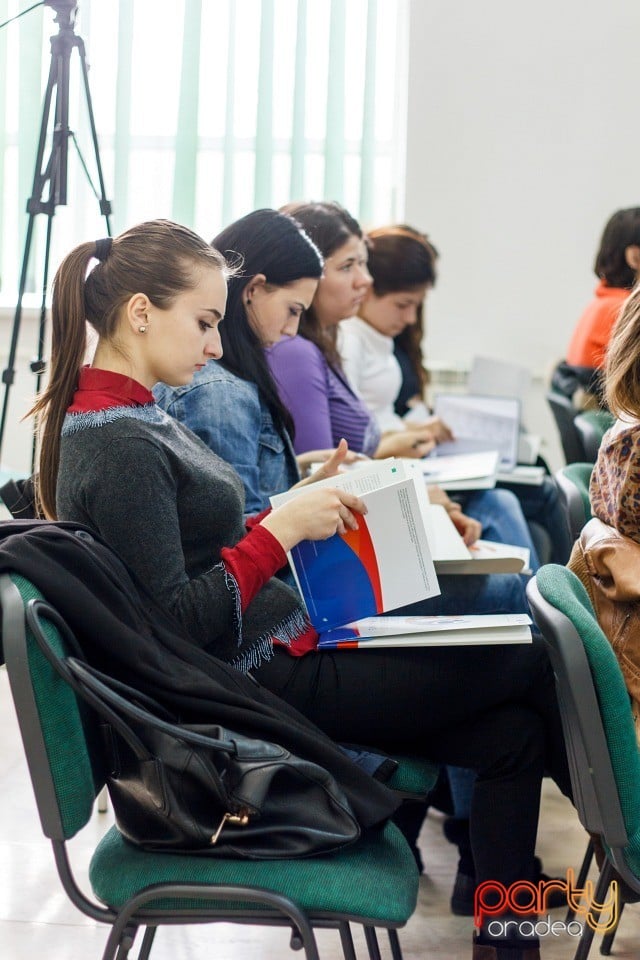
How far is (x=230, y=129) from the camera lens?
14.3ft

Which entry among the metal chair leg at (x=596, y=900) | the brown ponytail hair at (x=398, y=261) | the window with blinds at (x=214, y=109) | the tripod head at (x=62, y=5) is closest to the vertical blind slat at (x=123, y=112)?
the window with blinds at (x=214, y=109)

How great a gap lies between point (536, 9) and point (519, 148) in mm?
536

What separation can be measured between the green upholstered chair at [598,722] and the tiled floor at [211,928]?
1.97ft

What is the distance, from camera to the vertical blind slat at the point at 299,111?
4.30 meters

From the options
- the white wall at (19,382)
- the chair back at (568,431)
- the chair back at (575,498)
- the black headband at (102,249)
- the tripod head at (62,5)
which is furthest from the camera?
the white wall at (19,382)

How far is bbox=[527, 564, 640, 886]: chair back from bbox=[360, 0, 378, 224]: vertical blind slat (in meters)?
3.44

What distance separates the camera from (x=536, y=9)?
4.30m

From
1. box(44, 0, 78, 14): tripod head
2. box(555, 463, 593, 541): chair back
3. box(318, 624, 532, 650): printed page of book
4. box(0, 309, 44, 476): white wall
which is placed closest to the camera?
box(318, 624, 532, 650): printed page of book

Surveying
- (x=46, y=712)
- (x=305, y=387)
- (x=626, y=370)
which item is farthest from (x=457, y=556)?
(x=46, y=712)

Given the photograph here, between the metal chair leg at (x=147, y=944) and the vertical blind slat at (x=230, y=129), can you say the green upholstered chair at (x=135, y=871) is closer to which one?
the metal chair leg at (x=147, y=944)

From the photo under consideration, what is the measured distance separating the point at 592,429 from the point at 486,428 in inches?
24.4

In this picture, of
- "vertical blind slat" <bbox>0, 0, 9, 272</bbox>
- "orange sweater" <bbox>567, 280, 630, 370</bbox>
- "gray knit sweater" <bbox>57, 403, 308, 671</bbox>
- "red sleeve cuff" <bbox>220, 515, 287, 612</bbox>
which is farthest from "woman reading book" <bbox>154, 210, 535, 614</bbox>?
"vertical blind slat" <bbox>0, 0, 9, 272</bbox>

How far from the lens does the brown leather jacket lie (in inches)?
56.9

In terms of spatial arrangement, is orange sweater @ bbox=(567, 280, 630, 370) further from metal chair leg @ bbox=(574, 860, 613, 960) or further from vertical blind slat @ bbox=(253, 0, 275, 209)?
metal chair leg @ bbox=(574, 860, 613, 960)
